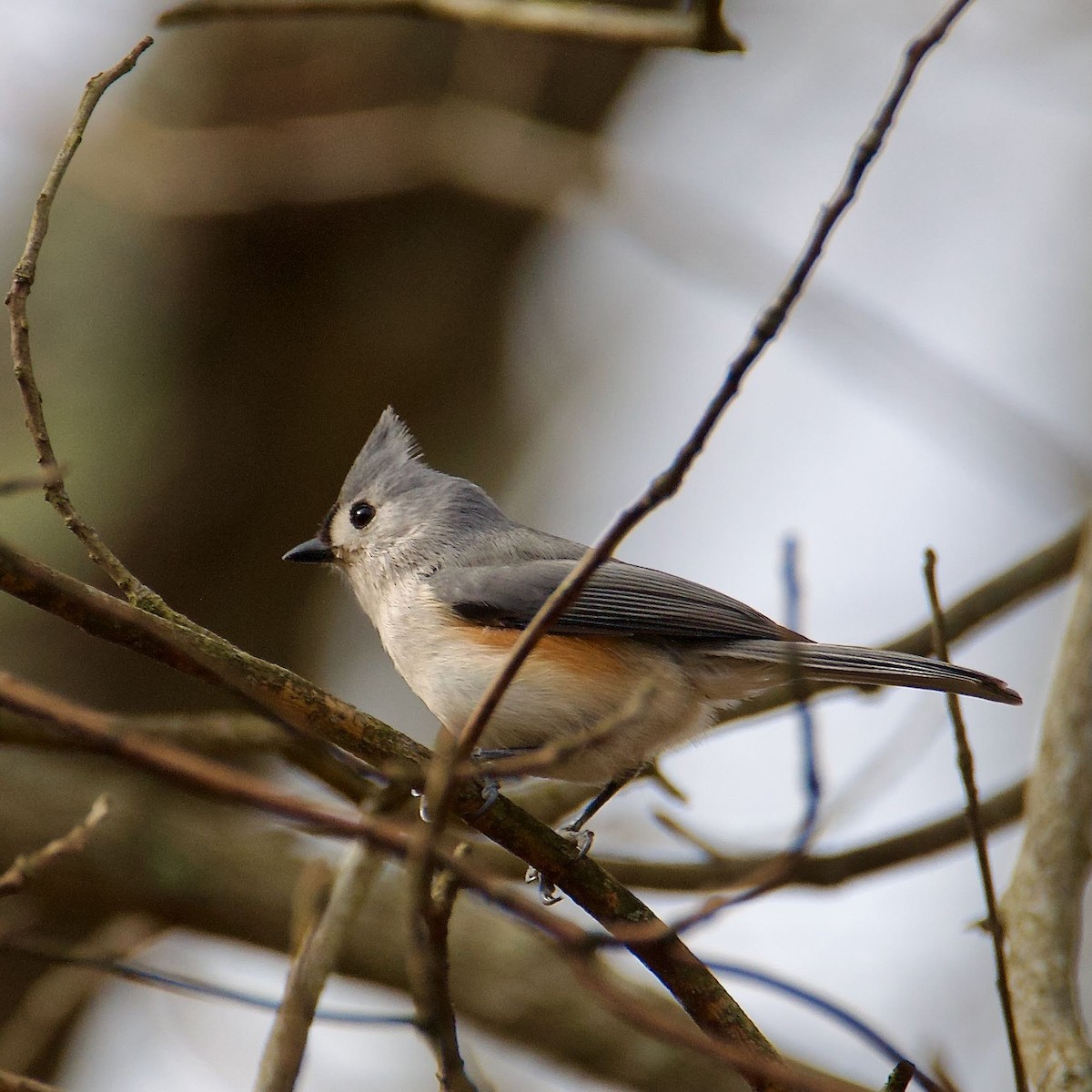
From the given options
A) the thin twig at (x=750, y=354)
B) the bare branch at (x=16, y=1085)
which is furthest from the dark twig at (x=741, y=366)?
the bare branch at (x=16, y=1085)

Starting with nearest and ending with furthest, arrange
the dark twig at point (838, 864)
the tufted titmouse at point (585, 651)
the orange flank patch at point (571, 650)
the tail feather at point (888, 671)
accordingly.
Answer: the tail feather at point (888, 671)
the tufted titmouse at point (585, 651)
the orange flank patch at point (571, 650)
the dark twig at point (838, 864)

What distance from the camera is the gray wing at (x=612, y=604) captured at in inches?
109

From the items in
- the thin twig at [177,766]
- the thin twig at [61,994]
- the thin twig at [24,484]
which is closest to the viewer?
the thin twig at [177,766]

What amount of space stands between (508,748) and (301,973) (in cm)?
64

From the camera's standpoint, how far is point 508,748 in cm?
268

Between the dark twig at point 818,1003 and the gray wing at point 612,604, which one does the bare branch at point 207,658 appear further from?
the gray wing at point 612,604

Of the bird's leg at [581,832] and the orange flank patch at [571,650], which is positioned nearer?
the bird's leg at [581,832]

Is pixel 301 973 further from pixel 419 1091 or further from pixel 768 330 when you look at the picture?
pixel 419 1091

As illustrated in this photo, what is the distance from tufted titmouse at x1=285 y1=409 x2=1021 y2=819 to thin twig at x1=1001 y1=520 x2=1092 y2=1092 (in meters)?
0.57

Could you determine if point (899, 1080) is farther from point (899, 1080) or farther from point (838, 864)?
point (838, 864)

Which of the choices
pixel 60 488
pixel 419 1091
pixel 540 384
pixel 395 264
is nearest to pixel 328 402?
pixel 395 264

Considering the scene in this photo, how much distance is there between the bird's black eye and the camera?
3.42 meters

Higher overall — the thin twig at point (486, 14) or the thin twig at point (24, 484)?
the thin twig at point (486, 14)

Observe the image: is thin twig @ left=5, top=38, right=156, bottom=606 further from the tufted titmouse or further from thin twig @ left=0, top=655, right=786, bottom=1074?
the tufted titmouse
